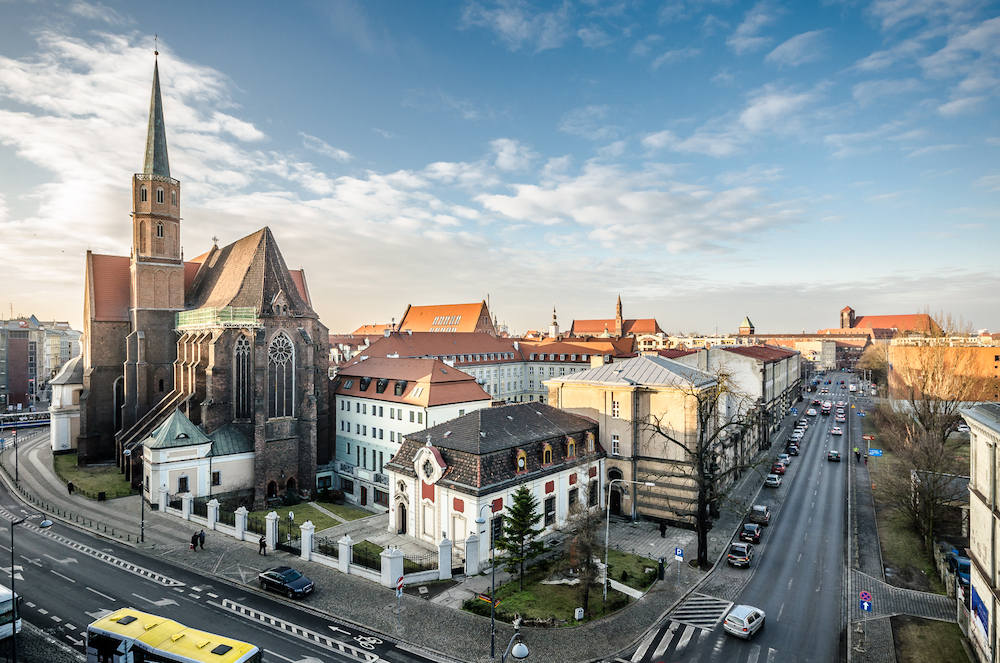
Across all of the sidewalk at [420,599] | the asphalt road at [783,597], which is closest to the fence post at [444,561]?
the sidewalk at [420,599]

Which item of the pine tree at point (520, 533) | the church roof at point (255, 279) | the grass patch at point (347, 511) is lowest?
the grass patch at point (347, 511)

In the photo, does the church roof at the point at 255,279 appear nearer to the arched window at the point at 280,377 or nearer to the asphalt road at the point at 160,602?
the arched window at the point at 280,377

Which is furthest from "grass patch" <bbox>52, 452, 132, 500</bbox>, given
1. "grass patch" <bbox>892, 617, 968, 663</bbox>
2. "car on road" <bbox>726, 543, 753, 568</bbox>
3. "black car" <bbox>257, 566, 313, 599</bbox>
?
"grass patch" <bbox>892, 617, 968, 663</bbox>

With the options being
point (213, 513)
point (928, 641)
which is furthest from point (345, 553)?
point (928, 641)

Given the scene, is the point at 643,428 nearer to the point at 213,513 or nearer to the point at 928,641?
the point at 928,641

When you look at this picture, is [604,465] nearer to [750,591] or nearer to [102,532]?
[750,591]

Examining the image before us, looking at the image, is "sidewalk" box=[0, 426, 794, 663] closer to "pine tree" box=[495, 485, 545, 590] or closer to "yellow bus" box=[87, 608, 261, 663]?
"pine tree" box=[495, 485, 545, 590]
